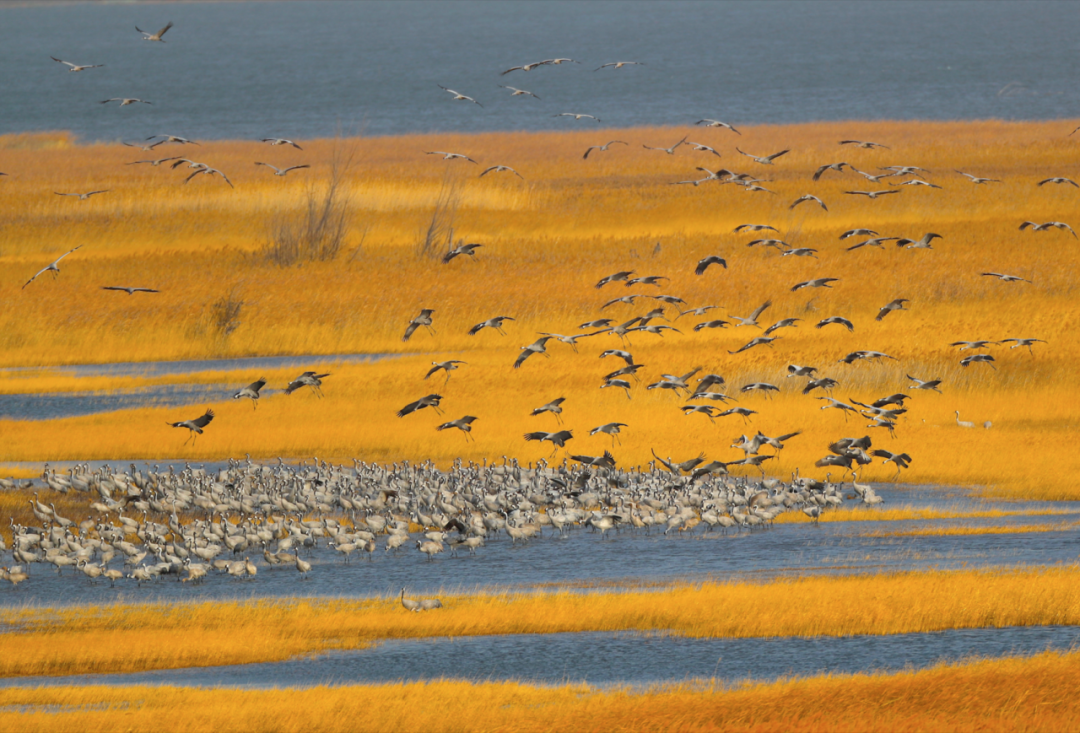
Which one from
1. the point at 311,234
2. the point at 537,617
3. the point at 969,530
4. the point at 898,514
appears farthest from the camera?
the point at 311,234

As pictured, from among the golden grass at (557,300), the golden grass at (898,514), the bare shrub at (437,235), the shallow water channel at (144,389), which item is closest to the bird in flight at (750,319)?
the golden grass at (557,300)

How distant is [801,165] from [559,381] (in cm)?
4647

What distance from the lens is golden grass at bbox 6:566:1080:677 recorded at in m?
20.6

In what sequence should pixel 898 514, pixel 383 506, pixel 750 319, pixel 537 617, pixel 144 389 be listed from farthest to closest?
pixel 750 319 < pixel 144 389 < pixel 383 506 < pixel 898 514 < pixel 537 617

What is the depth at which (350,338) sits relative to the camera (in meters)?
46.8

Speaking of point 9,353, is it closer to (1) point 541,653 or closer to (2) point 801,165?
(1) point 541,653

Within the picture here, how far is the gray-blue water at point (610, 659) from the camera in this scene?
64.8 feet

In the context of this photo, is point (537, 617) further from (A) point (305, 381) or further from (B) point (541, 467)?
(A) point (305, 381)

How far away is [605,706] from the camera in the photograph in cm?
1797

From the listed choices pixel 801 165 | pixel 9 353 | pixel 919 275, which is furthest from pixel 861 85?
pixel 9 353

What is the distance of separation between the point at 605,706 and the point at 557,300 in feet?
104

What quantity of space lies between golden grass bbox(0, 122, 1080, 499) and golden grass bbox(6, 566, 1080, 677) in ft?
25.6

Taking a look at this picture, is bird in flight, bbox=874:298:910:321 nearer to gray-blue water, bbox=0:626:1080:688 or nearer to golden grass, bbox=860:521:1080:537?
golden grass, bbox=860:521:1080:537

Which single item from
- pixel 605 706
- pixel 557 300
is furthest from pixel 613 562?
pixel 557 300
